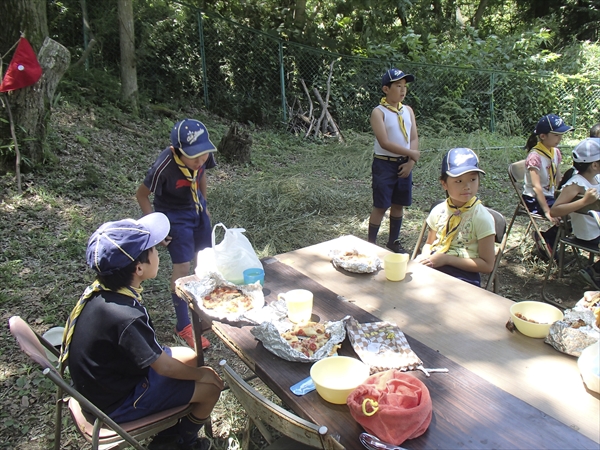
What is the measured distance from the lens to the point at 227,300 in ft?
6.88

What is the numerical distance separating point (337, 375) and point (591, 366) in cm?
83

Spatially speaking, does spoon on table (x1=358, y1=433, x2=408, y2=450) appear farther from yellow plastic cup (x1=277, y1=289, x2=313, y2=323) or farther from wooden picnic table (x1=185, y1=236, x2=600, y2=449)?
yellow plastic cup (x1=277, y1=289, x2=313, y2=323)

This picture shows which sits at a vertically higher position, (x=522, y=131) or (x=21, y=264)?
(x=522, y=131)

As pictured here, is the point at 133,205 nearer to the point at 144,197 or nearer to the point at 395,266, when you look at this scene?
the point at 144,197

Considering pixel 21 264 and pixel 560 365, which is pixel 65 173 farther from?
pixel 560 365

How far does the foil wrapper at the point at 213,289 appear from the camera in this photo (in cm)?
195

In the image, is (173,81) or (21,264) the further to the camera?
(173,81)

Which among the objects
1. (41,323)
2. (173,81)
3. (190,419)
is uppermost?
(173,81)

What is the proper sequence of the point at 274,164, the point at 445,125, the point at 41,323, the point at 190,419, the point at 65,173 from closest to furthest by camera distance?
the point at 190,419, the point at 41,323, the point at 65,173, the point at 274,164, the point at 445,125

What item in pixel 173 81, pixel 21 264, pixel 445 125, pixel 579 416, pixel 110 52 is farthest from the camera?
pixel 445 125

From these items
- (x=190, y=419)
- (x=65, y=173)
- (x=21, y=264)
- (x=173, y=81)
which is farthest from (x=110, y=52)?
(x=190, y=419)

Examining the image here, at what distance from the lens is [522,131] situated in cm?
1198

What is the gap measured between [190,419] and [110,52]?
9696 millimetres

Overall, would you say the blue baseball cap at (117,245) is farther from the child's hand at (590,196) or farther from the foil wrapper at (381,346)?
the child's hand at (590,196)
